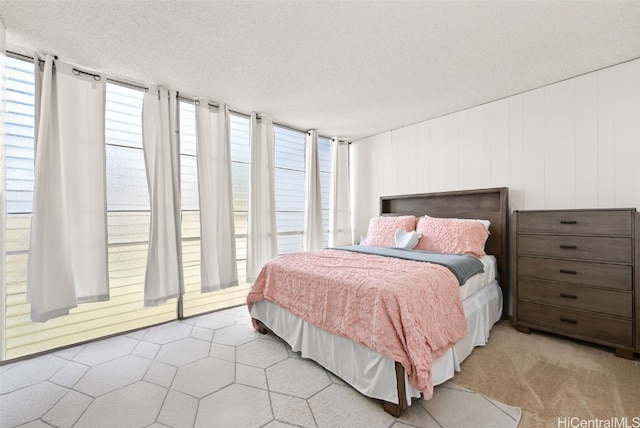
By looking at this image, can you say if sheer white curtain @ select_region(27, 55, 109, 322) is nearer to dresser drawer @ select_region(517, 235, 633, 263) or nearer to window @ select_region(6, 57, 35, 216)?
window @ select_region(6, 57, 35, 216)

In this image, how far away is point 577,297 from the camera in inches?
87.5

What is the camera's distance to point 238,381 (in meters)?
1.83

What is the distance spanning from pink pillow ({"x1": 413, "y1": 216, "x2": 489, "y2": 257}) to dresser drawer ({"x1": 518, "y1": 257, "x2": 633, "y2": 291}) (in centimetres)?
39

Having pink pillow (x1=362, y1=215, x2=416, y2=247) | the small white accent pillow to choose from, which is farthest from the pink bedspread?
pink pillow (x1=362, y1=215, x2=416, y2=247)

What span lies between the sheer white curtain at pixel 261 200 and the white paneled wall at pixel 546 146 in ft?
6.21

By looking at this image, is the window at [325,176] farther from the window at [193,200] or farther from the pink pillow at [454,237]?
the pink pillow at [454,237]

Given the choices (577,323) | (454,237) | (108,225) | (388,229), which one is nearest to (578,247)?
(577,323)

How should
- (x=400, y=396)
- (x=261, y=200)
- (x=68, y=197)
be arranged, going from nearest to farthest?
(x=400, y=396)
(x=68, y=197)
(x=261, y=200)

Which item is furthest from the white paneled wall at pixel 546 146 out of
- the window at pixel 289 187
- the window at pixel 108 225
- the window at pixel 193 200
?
the window at pixel 108 225

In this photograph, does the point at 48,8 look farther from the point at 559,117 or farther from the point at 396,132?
the point at 559,117

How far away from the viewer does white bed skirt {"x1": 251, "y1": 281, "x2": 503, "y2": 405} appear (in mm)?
1543

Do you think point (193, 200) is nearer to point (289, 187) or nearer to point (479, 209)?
point (289, 187)

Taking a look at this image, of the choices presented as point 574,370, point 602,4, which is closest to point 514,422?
point 574,370

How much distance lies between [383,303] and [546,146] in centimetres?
253
